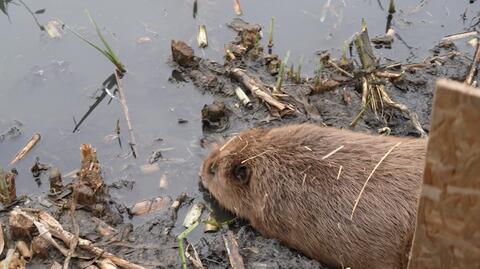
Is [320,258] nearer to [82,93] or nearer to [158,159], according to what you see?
[158,159]

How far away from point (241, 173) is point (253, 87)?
1.22m

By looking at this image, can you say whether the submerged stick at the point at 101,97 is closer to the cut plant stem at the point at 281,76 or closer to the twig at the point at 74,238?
the twig at the point at 74,238

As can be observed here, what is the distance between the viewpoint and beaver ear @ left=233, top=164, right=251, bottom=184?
13.9 feet

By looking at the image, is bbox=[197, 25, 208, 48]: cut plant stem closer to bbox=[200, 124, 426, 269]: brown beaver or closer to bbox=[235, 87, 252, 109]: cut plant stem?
bbox=[235, 87, 252, 109]: cut plant stem

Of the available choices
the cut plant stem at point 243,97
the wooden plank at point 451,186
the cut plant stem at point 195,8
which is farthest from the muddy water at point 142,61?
the wooden plank at point 451,186

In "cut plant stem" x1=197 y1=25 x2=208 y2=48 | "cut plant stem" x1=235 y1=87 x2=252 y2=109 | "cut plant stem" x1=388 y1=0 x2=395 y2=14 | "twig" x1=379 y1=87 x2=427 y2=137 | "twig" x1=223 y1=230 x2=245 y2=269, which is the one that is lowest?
"twig" x1=223 y1=230 x2=245 y2=269

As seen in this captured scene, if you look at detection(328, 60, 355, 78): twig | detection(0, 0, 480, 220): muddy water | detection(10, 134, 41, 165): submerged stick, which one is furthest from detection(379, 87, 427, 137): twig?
detection(10, 134, 41, 165): submerged stick

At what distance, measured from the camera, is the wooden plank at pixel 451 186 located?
71.8 inches

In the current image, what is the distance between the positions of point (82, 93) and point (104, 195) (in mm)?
1266

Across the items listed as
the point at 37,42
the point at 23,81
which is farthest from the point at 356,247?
the point at 37,42

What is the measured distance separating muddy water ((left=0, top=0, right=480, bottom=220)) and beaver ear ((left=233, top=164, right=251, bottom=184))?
1.54 ft

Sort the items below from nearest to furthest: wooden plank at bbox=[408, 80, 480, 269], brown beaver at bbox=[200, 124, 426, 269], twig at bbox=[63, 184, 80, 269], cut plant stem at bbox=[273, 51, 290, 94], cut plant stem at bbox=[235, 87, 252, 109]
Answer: wooden plank at bbox=[408, 80, 480, 269] < brown beaver at bbox=[200, 124, 426, 269] < twig at bbox=[63, 184, 80, 269] < cut plant stem at bbox=[273, 51, 290, 94] < cut plant stem at bbox=[235, 87, 252, 109]

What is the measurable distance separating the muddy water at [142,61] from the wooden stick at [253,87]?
317 millimetres

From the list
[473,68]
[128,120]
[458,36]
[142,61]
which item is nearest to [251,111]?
[128,120]
